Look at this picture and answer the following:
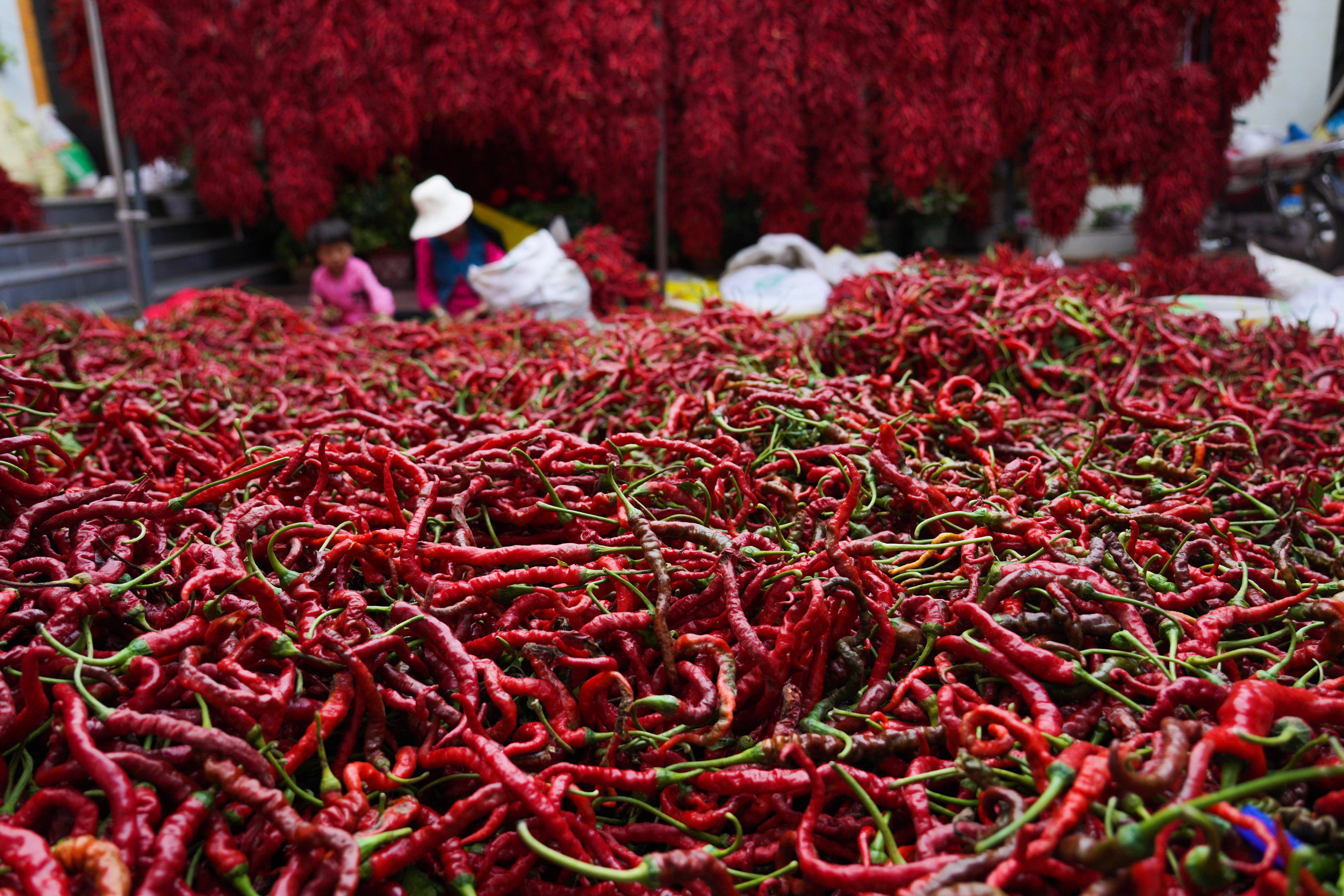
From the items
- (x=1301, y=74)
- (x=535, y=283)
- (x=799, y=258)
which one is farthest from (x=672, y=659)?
(x=1301, y=74)

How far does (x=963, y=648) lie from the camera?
1.26 meters

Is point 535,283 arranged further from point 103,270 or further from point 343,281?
point 103,270

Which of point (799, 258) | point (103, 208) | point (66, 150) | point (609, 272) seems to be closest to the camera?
point (609, 272)

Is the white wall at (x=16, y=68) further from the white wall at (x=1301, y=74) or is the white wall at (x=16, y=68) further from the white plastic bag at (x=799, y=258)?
the white wall at (x=1301, y=74)

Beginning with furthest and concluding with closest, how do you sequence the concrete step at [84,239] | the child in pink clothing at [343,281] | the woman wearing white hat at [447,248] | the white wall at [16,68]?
the white wall at [16,68] → the concrete step at [84,239] → the woman wearing white hat at [447,248] → the child in pink clothing at [343,281]

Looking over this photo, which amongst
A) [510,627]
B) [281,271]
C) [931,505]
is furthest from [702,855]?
[281,271]

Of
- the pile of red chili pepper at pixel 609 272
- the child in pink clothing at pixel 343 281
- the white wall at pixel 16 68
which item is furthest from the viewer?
the white wall at pixel 16 68

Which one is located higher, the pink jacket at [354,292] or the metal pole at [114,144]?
the metal pole at [114,144]

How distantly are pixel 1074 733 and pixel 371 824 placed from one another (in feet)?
3.09

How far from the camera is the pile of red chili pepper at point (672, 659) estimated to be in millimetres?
990

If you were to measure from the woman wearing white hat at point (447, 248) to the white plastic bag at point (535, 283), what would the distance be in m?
0.30

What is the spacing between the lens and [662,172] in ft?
18.4

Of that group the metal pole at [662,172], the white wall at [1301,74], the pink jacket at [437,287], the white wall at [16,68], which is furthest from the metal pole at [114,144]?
the white wall at [1301,74]

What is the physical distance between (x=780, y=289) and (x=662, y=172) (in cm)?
111
